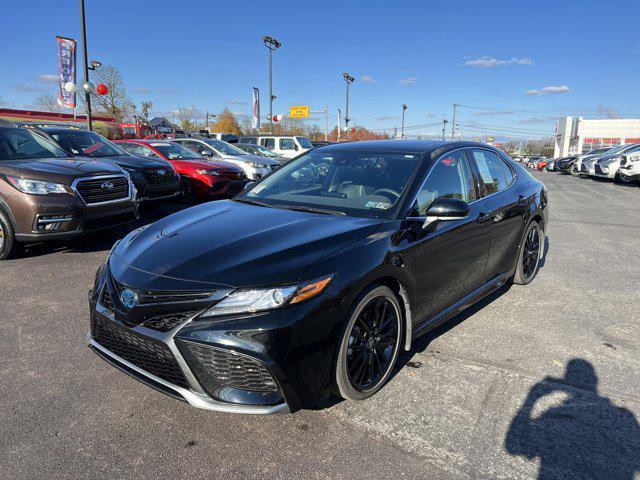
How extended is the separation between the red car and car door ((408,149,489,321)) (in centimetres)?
706

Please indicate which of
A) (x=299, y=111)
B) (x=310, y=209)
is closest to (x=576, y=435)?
(x=310, y=209)

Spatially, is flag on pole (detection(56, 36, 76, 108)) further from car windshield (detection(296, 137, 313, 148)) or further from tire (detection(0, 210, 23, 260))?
tire (detection(0, 210, 23, 260))

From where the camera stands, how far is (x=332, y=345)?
242cm

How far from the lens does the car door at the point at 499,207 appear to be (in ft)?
13.2

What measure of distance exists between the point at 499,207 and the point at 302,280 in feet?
8.31

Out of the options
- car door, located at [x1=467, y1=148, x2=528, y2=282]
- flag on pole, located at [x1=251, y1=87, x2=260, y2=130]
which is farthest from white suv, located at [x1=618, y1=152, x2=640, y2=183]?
flag on pole, located at [x1=251, y1=87, x2=260, y2=130]

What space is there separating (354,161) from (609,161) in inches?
746

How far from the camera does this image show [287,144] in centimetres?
1997

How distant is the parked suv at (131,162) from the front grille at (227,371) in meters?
6.43

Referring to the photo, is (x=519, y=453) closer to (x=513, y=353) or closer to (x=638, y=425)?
(x=638, y=425)

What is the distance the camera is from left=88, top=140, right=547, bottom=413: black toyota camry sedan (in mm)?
2242

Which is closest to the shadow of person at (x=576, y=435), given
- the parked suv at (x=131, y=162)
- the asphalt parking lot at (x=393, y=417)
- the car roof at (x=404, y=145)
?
the asphalt parking lot at (x=393, y=417)

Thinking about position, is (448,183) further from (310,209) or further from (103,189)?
(103,189)

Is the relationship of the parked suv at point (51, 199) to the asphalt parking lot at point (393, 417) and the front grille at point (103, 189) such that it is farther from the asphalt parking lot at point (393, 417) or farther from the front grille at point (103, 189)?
the asphalt parking lot at point (393, 417)
